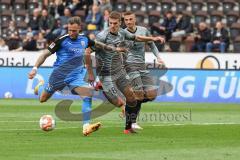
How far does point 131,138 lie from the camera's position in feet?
49.0

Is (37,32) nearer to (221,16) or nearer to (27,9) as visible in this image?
(27,9)

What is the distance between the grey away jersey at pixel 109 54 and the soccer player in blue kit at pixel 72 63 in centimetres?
21

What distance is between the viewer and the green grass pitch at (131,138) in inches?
480

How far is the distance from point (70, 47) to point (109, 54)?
83 cm

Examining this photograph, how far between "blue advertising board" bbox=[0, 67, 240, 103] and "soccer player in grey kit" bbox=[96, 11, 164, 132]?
11178 millimetres

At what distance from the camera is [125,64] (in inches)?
686

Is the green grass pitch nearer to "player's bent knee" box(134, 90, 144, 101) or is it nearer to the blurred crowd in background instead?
"player's bent knee" box(134, 90, 144, 101)

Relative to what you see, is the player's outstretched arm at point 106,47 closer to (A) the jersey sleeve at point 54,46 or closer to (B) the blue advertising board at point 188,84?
(A) the jersey sleeve at point 54,46

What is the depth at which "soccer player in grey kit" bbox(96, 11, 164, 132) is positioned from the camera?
1606 centimetres

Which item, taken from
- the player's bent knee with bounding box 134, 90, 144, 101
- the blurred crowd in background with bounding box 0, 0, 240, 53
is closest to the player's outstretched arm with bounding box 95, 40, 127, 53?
the player's bent knee with bounding box 134, 90, 144, 101

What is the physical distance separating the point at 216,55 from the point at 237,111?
8173mm

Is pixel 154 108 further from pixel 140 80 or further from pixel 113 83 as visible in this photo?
pixel 113 83

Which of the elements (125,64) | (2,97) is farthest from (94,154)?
(2,97)

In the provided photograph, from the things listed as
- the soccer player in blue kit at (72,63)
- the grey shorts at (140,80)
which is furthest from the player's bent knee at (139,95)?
the soccer player in blue kit at (72,63)
